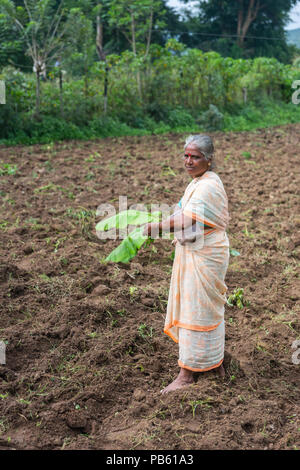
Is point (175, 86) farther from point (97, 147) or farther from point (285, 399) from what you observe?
point (285, 399)

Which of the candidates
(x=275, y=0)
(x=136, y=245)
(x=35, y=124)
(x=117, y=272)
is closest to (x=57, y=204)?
(x=117, y=272)

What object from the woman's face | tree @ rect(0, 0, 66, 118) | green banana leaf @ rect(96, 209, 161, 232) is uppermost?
tree @ rect(0, 0, 66, 118)

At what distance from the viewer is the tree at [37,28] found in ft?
36.1

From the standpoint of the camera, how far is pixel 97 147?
10.5 metres

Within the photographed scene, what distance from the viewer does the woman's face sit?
8.85 ft

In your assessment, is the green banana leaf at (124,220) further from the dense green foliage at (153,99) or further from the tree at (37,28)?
the tree at (37,28)

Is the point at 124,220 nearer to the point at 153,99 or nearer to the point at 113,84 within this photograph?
the point at 113,84

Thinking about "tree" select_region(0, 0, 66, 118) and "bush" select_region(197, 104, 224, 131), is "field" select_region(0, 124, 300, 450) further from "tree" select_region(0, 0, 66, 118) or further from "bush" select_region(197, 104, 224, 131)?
"bush" select_region(197, 104, 224, 131)

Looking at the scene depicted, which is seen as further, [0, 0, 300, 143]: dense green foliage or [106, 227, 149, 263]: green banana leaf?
[0, 0, 300, 143]: dense green foliage

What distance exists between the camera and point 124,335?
3471mm

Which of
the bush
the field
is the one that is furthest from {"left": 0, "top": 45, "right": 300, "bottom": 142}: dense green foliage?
the field

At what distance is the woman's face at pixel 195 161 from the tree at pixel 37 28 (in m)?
9.29

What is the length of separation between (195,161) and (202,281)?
2.18 feet

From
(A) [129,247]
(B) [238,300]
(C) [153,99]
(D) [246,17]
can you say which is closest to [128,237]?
(A) [129,247]
